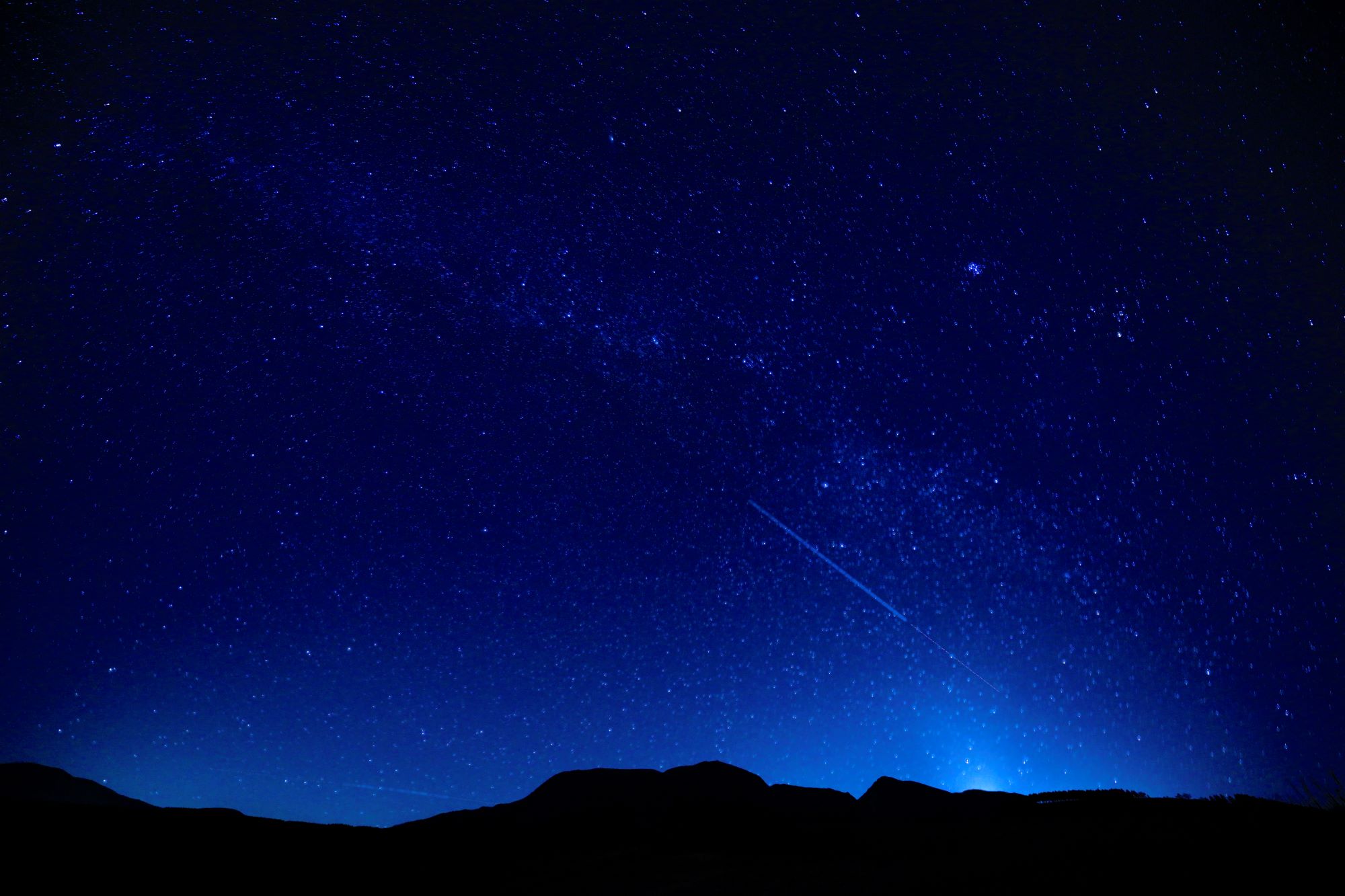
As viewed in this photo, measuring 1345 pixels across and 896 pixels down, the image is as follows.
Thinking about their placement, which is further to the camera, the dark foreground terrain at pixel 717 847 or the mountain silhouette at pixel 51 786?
the mountain silhouette at pixel 51 786

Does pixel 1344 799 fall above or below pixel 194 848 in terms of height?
above

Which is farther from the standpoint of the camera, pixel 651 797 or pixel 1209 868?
pixel 651 797

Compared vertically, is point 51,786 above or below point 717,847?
above

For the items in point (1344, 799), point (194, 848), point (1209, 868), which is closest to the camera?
point (1209, 868)

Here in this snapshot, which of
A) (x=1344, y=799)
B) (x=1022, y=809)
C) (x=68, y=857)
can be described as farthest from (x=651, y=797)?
(x=1344, y=799)

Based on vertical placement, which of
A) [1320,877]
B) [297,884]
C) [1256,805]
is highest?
[1256,805]

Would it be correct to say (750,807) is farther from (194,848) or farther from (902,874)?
(194,848)

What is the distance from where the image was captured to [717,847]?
1336 centimetres

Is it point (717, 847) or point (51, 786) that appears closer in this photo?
point (717, 847)

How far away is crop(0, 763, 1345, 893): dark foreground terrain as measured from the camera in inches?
307

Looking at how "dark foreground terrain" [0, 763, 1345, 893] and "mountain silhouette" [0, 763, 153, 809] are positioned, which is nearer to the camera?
"dark foreground terrain" [0, 763, 1345, 893]

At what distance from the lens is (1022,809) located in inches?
512

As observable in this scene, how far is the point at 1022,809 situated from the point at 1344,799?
807cm

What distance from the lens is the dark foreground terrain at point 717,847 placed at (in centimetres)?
781
